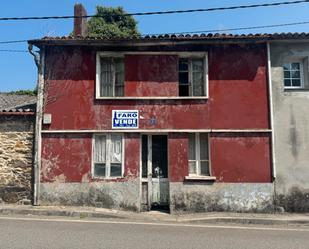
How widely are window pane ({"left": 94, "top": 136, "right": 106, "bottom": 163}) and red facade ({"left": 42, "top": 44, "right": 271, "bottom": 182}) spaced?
0.80 ft

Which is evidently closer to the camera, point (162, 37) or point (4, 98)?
point (162, 37)

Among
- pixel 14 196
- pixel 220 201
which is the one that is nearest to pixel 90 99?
pixel 14 196

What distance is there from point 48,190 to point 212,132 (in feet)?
18.7

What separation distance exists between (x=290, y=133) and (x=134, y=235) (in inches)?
279

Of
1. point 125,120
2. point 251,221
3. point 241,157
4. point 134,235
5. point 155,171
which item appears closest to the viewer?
point 134,235

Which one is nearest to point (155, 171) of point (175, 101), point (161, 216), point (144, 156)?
point (144, 156)

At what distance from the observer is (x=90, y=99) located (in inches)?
561

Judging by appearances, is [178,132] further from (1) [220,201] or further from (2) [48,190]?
(2) [48,190]

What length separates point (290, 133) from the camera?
13961 mm

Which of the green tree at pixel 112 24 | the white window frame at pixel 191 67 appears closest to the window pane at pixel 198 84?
the white window frame at pixel 191 67

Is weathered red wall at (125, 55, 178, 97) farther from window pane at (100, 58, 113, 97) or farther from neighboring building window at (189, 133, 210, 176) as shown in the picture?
neighboring building window at (189, 133, 210, 176)

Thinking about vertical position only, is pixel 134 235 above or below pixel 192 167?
below

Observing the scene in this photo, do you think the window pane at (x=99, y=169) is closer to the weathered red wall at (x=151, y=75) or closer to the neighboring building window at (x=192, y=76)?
the weathered red wall at (x=151, y=75)

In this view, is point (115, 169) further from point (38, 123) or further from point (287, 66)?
point (287, 66)
